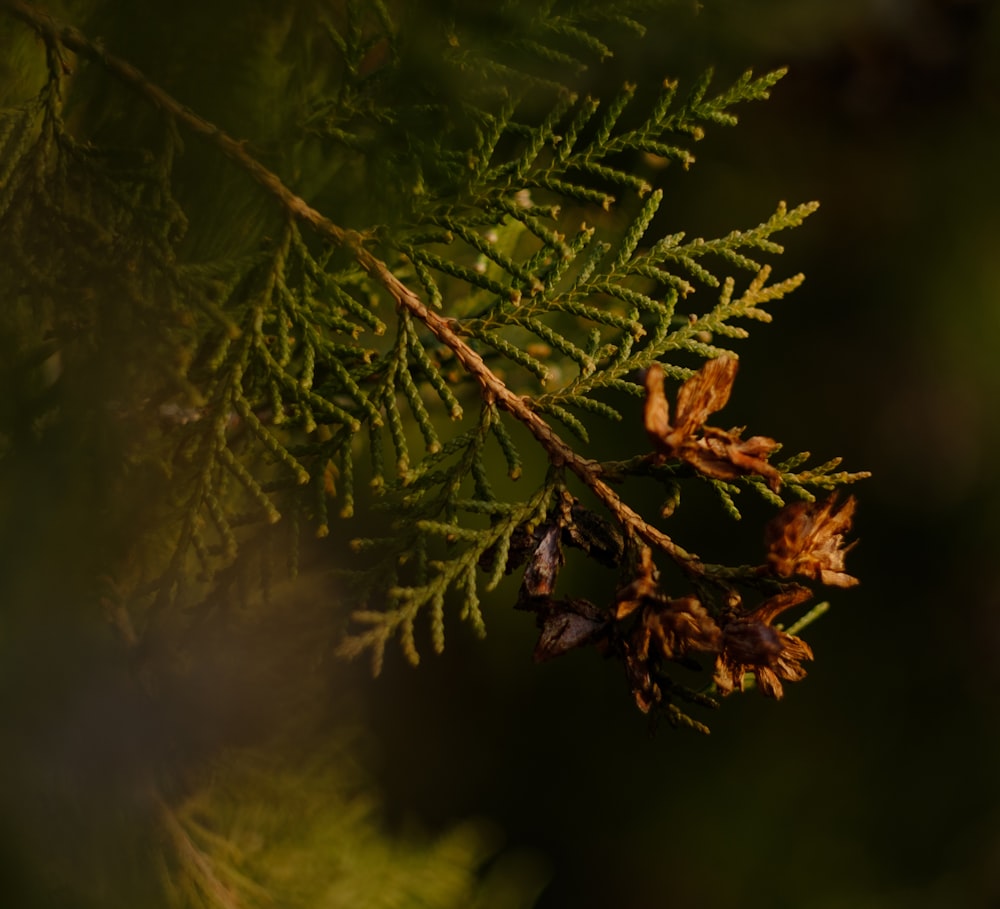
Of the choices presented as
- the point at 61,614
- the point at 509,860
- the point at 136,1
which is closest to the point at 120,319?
the point at 136,1

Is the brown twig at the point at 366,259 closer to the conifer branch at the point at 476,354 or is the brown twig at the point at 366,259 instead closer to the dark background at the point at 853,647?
the conifer branch at the point at 476,354

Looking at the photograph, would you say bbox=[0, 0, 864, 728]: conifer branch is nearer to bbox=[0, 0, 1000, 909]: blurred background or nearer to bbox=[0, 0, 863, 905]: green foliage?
bbox=[0, 0, 863, 905]: green foliage

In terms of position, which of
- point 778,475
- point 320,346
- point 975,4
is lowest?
point 320,346

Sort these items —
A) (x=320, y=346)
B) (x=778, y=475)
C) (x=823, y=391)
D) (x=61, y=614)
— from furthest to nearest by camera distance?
(x=823, y=391), (x=61, y=614), (x=320, y=346), (x=778, y=475)

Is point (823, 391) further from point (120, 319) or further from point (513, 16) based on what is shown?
point (120, 319)

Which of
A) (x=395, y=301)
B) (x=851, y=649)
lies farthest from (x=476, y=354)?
(x=851, y=649)

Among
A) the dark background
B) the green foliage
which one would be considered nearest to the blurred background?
the dark background

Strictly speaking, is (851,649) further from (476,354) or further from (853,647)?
(476,354)
